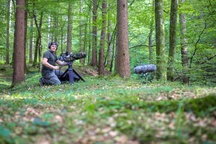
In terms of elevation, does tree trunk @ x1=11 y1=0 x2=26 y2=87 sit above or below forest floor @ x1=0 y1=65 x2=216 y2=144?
above

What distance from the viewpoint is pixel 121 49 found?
Answer: 399 inches

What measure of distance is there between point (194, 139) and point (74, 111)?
6.52 feet

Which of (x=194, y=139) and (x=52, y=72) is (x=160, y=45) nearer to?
(x=52, y=72)

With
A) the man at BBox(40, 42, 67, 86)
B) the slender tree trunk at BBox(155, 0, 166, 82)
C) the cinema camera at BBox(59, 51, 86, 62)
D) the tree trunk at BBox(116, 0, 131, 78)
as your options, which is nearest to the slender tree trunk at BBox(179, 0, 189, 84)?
the slender tree trunk at BBox(155, 0, 166, 82)

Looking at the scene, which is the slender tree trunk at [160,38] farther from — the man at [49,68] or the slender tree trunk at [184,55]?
the man at [49,68]

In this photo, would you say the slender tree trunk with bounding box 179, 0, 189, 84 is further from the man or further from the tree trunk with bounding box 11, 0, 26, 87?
the tree trunk with bounding box 11, 0, 26, 87

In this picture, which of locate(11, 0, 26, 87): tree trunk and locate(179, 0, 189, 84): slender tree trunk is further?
locate(11, 0, 26, 87): tree trunk

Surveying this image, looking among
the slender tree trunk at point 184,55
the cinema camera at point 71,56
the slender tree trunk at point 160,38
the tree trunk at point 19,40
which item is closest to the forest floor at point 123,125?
the cinema camera at point 71,56

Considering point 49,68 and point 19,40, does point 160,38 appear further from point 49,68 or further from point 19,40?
point 19,40

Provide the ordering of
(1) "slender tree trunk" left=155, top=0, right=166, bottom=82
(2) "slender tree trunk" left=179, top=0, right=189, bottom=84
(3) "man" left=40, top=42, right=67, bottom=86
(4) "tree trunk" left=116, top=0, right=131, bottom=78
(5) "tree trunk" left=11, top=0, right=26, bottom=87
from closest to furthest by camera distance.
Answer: (2) "slender tree trunk" left=179, top=0, right=189, bottom=84, (3) "man" left=40, top=42, right=67, bottom=86, (4) "tree trunk" left=116, top=0, right=131, bottom=78, (1) "slender tree trunk" left=155, top=0, right=166, bottom=82, (5) "tree trunk" left=11, top=0, right=26, bottom=87

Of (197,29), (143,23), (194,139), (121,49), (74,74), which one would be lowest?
(194,139)

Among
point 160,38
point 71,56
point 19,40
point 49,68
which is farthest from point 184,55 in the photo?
point 19,40

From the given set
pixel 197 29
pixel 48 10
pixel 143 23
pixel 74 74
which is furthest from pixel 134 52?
pixel 74 74

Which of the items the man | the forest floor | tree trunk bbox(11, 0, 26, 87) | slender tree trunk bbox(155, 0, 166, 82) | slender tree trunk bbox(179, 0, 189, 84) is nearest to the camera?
the forest floor
